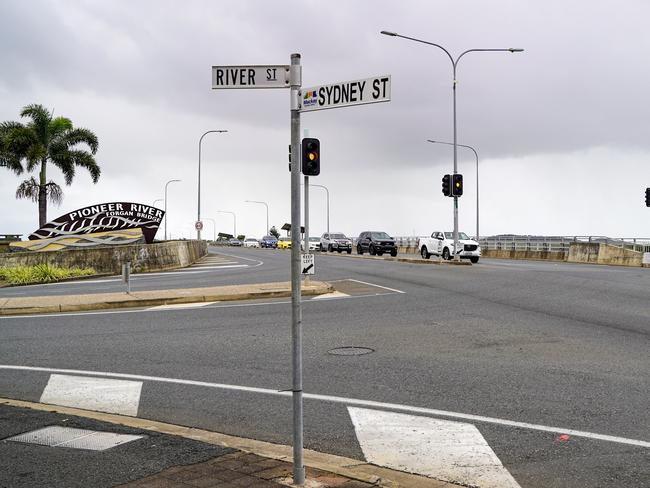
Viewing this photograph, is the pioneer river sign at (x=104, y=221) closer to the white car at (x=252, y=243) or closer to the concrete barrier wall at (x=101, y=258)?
the concrete barrier wall at (x=101, y=258)

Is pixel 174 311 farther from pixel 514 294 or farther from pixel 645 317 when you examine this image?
pixel 645 317

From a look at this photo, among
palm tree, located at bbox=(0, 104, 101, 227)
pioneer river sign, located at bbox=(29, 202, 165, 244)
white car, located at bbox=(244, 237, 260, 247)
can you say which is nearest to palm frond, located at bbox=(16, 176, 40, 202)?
palm tree, located at bbox=(0, 104, 101, 227)

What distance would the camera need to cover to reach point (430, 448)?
5668mm

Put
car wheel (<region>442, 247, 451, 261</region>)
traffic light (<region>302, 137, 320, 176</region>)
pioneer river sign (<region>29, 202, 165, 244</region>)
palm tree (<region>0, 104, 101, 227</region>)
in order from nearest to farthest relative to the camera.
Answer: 1. traffic light (<region>302, 137, 320, 176</region>)
2. pioneer river sign (<region>29, 202, 165, 244</region>)
3. car wheel (<region>442, 247, 451, 261</region>)
4. palm tree (<region>0, 104, 101, 227</region>)

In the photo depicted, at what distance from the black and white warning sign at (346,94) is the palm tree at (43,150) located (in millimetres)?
45471

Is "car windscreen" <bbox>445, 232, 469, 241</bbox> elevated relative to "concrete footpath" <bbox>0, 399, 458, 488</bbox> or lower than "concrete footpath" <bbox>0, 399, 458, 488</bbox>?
elevated

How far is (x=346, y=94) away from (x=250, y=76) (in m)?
0.79

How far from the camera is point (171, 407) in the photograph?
7258mm

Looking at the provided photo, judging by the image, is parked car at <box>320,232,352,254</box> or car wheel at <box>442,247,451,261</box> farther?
parked car at <box>320,232,352,254</box>

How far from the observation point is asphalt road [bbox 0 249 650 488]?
5.95 metres

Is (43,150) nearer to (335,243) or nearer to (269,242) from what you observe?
(335,243)

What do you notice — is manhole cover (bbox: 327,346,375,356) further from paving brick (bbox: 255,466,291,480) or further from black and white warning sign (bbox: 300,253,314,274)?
paving brick (bbox: 255,466,291,480)

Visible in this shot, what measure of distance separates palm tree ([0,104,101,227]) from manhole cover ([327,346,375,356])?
40783 millimetres

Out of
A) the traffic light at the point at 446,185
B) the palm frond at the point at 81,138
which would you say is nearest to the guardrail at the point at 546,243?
the traffic light at the point at 446,185
